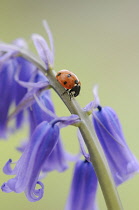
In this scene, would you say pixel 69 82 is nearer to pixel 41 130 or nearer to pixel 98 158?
pixel 41 130

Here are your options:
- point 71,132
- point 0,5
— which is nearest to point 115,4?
point 0,5

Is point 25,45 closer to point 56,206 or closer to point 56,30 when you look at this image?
point 56,206

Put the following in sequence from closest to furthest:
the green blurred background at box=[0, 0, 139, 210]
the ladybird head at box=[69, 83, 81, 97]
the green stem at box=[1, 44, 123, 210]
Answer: the green stem at box=[1, 44, 123, 210] → the ladybird head at box=[69, 83, 81, 97] → the green blurred background at box=[0, 0, 139, 210]

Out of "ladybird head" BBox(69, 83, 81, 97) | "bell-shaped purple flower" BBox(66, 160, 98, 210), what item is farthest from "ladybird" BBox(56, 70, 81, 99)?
"bell-shaped purple flower" BBox(66, 160, 98, 210)

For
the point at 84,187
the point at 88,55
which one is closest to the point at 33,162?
the point at 84,187

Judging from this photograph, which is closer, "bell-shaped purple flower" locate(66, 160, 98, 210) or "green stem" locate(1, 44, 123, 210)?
"green stem" locate(1, 44, 123, 210)

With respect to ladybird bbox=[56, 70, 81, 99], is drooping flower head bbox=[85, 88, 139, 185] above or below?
below

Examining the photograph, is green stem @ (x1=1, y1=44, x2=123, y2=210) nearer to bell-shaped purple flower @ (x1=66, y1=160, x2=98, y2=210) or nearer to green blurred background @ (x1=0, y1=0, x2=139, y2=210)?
bell-shaped purple flower @ (x1=66, y1=160, x2=98, y2=210)
